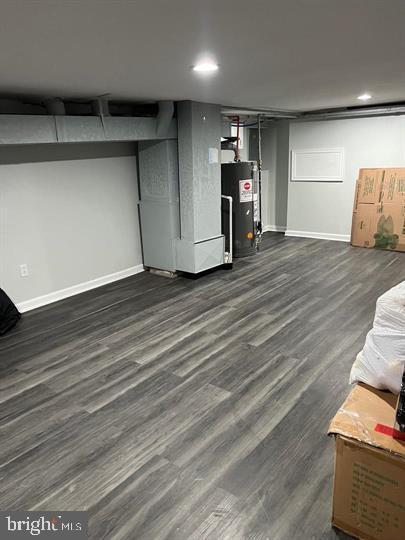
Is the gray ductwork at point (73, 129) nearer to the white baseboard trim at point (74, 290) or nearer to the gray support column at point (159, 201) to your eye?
the gray support column at point (159, 201)

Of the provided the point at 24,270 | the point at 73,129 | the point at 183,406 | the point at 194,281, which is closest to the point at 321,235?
the point at 194,281

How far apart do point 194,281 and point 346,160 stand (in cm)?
322

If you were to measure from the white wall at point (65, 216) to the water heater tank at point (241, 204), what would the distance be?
1.21 metres

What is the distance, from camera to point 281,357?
10.0ft

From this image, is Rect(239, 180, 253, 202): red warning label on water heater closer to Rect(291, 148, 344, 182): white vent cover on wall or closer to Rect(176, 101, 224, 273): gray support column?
Rect(176, 101, 224, 273): gray support column

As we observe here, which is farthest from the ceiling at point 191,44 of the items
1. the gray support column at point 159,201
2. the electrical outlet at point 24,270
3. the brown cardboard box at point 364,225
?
the brown cardboard box at point 364,225

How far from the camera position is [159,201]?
4.79m

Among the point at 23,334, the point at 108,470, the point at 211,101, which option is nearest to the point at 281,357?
the point at 108,470

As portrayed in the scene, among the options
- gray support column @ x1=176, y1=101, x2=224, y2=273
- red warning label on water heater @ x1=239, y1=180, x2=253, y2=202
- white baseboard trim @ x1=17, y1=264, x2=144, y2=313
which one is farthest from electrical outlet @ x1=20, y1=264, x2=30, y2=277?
red warning label on water heater @ x1=239, y1=180, x2=253, y2=202

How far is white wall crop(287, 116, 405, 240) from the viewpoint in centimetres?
585

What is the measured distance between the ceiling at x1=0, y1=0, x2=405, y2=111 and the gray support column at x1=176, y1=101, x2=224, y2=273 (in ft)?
3.54

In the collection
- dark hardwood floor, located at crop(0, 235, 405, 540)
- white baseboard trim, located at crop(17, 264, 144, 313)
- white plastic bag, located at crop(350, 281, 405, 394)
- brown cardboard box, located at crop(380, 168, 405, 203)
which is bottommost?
dark hardwood floor, located at crop(0, 235, 405, 540)

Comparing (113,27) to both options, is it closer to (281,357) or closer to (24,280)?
(281,357)

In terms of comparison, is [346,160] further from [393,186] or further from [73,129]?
[73,129]
